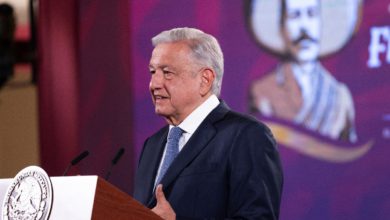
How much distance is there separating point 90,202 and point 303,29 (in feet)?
7.44

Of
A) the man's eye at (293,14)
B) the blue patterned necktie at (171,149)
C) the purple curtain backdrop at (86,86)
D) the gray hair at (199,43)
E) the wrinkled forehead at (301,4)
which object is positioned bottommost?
the purple curtain backdrop at (86,86)

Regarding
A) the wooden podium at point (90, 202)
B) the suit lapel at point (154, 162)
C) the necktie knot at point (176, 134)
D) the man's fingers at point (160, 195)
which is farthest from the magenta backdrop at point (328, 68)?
the wooden podium at point (90, 202)

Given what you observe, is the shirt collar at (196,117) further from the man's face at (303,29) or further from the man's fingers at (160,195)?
the man's face at (303,29)

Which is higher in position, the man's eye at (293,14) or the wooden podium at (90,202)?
the man's eye at (293,14)

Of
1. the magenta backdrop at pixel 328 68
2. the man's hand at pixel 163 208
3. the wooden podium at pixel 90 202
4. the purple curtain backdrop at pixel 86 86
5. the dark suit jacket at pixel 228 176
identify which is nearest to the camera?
the wooden podium at pixel 90 202

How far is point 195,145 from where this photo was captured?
2.19 m

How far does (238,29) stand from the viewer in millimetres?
4012

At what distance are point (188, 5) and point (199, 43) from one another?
192cm

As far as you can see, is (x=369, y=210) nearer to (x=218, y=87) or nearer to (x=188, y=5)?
(x=188, y=5)

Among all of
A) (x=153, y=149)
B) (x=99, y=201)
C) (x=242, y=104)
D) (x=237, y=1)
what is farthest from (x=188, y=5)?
(x=99, y=201)

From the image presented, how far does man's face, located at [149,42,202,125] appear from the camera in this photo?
2232 millimetres

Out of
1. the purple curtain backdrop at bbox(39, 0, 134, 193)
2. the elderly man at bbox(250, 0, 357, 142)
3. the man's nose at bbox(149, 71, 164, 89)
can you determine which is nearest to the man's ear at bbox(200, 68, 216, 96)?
the man's nose at bbox(149, 71, 164, 89)

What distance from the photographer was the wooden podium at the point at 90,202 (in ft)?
5.73

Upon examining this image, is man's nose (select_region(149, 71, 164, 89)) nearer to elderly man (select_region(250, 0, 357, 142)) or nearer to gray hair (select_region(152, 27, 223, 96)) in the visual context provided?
gray hair (select_region(152, 27, 223, 96))
